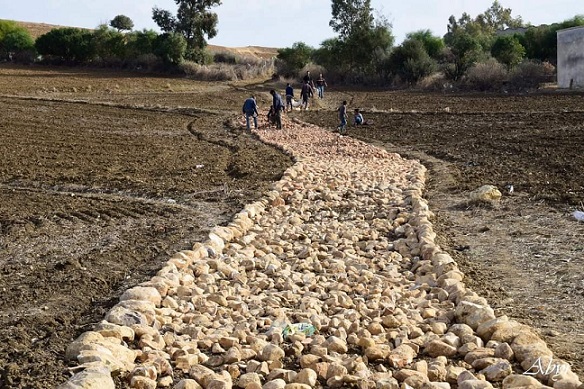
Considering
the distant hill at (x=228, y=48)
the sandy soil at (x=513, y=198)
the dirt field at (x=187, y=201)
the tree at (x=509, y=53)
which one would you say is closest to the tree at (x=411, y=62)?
the tree at (x=509, y=53)

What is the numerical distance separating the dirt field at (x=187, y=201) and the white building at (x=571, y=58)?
A: 31.8 ft

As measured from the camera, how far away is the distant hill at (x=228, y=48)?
3076 inches

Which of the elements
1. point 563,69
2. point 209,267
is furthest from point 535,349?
point 563,69

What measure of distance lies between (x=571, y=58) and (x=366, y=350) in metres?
33.6

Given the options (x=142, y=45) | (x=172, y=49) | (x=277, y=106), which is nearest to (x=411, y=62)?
(x=172, y=49)

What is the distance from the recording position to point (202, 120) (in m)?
24.0

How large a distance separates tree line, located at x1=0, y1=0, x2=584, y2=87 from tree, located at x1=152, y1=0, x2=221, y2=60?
79 millimetres

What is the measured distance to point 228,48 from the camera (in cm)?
9369

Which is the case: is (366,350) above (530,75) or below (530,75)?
below

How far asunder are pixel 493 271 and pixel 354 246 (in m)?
1.66

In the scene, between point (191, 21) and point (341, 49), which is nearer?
point (341, 49)

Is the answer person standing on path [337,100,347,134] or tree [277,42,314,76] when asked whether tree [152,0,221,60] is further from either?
person standing on path [337,100,347,134]

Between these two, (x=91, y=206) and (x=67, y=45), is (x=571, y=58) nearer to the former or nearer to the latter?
(x=91, y=206)

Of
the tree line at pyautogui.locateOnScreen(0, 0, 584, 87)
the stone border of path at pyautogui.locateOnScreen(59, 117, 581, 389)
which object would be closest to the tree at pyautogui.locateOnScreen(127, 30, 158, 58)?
the tree line at pyautogui.locateOnScreen(0, 0, 584, 87)
